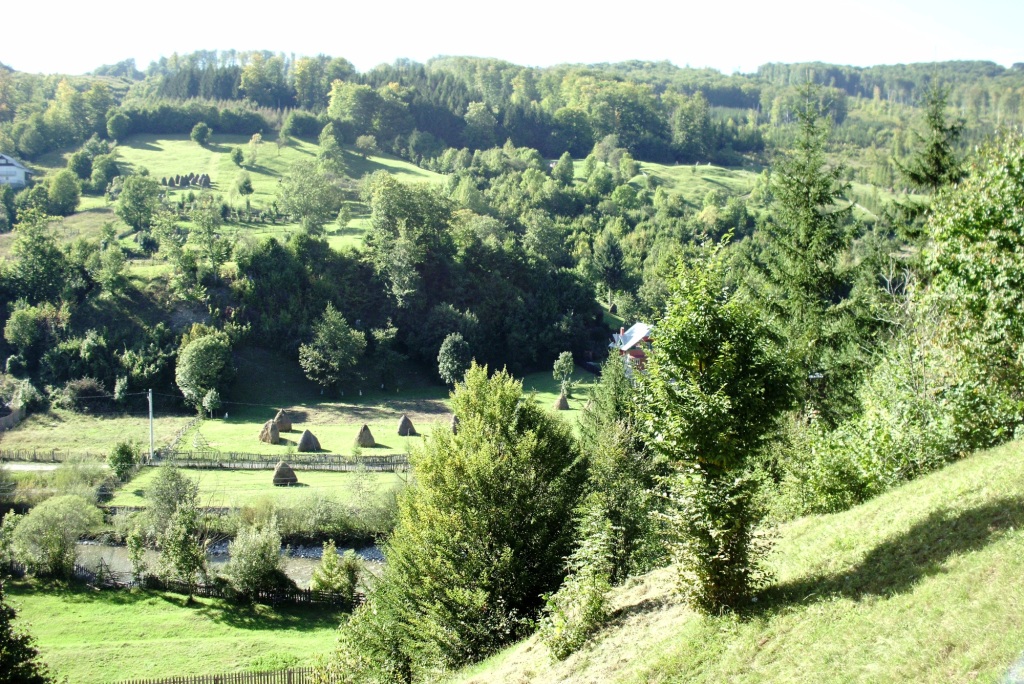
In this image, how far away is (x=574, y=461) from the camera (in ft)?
62.1

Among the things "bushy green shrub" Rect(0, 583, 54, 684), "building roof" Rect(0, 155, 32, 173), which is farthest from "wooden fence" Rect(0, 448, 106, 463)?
"building roof" Rect(0, 155, 32, 173)

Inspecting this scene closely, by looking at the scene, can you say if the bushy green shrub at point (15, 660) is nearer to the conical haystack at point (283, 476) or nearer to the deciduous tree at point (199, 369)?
the conical haystack at point (283, 476)

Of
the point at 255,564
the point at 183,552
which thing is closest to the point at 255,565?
the point at 255,564

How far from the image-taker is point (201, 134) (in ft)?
287

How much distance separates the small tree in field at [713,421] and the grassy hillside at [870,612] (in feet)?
2.53

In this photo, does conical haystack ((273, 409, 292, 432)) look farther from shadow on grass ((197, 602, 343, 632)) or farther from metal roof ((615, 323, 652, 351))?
metal roof ((615, 323, 652, 351))

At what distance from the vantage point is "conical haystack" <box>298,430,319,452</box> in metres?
39.4

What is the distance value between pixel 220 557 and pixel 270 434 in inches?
371

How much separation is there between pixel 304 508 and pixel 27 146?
71.5 metres

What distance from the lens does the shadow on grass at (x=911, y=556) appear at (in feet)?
31.9

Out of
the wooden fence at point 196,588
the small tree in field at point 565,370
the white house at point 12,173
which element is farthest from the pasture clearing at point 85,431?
the white house at point 12,173

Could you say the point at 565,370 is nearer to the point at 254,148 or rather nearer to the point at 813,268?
the point at 813,268

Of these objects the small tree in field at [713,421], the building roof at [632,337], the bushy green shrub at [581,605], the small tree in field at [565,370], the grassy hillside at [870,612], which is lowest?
the small tree in field at [565,370]

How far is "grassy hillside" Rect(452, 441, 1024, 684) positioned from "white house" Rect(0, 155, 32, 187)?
80.0 meters
